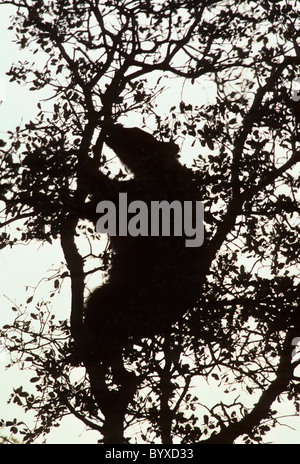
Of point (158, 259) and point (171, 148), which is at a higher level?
point (171, 148)

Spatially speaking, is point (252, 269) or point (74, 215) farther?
point (252, 269)

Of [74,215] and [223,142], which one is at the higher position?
[223,142]

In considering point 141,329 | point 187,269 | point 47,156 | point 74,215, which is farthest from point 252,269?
point 47,156

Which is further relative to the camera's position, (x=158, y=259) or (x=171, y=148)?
(x=171, y=148)

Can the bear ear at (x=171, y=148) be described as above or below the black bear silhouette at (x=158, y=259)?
above

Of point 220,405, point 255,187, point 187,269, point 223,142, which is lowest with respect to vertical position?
point 220,405

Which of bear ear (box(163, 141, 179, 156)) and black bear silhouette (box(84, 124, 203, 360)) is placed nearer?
black bear silhouette (box(84, 124, 203, 360))

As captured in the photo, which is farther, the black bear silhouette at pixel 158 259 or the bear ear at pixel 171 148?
the bear ear at pixel 171 148

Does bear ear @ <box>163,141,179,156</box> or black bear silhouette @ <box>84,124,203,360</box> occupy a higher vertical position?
bear ear @ <box>163,141,179,156</box>

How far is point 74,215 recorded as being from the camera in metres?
5.83

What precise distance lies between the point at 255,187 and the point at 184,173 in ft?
2.43
